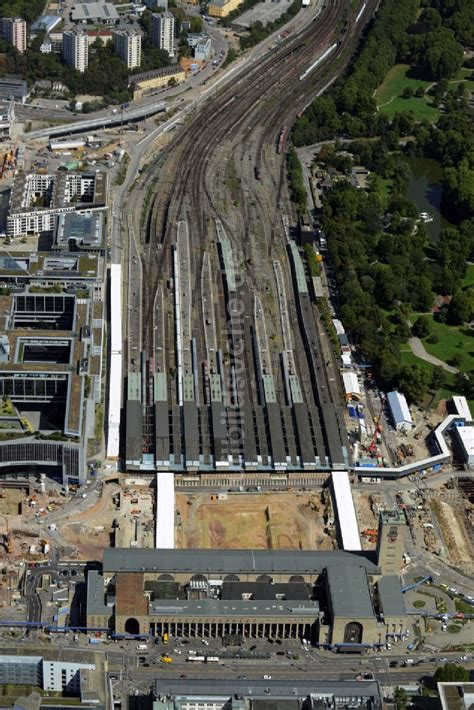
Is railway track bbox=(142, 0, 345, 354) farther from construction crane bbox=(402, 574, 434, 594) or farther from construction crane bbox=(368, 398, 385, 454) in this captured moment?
construction crane bbox=(402, 574, 434, 594)

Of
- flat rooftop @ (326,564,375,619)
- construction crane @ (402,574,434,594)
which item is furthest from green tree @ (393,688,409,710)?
construction crane @ (402,574,434,594)

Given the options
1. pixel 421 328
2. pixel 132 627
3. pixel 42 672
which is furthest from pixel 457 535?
pixel 42 672

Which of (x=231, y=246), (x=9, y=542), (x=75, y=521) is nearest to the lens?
(x=9, y=542)

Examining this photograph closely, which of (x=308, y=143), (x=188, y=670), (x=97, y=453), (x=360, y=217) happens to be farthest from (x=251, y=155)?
(x=188, y=670)

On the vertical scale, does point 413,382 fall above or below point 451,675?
above

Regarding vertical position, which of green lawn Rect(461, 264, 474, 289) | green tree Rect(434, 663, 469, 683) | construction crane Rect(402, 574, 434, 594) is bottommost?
green tree Rect(434, 663, 469, 683)

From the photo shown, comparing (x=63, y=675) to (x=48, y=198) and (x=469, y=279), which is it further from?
(x=48, y=198)
